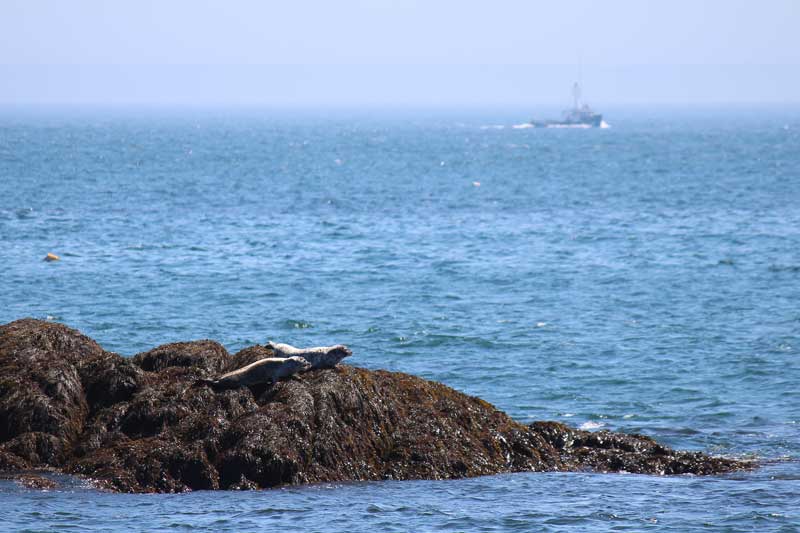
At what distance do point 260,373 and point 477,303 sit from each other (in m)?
22.6

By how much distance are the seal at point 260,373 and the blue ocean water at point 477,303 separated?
225 centimetres

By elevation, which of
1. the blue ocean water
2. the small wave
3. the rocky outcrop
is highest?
the rocky outcrop

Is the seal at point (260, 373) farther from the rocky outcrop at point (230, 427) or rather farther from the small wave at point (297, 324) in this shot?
the small wave at point (297, 324)

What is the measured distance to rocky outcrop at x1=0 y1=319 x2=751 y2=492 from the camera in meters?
17.3

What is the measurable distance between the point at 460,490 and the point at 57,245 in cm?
3853

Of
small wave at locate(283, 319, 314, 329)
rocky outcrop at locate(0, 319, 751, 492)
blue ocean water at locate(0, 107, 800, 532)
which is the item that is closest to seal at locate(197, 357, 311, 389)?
rocky outcrop at locate(0, 319, 751, 492)

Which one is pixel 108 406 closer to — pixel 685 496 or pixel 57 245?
pixel 685 496

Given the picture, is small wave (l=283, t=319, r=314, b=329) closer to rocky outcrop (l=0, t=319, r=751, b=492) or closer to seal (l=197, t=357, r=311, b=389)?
rocky outcrop (l=0, t=319, r=751, b=492)

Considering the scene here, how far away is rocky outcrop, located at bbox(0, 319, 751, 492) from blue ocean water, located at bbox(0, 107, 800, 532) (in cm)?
63

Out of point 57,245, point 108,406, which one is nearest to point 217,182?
point 57,245

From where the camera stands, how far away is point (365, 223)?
2544 inches

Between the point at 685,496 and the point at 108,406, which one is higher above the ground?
the point at 108,406

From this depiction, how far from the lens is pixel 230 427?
17.6 metres

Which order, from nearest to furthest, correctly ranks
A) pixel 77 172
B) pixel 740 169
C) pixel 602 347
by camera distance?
pixel 602 347 < pixel 77 172 < pixel 740 169
